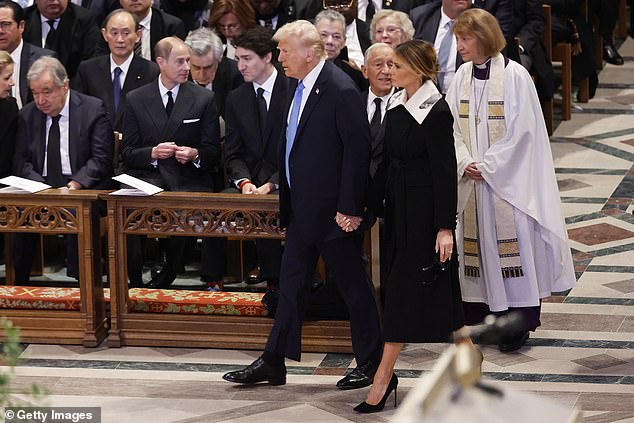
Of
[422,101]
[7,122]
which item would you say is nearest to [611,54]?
[7,122]

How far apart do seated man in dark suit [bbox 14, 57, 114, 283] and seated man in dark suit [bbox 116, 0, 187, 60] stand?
129 centimetres

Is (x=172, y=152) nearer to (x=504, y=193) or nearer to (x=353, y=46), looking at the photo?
(x=353, y=46)

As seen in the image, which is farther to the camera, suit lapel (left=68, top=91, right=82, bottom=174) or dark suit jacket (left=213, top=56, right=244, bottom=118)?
dark suit jacket (left=213, top=56, right=244, bottom=118)

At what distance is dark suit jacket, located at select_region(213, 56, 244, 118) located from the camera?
7609mm

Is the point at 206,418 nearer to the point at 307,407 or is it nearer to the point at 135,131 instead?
the point at 307,407

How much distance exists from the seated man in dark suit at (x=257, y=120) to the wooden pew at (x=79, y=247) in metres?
0.87

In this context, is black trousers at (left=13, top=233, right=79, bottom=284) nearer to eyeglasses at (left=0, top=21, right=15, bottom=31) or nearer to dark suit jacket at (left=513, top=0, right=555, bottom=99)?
eyeglasses at (left=0, top=21, right=15, bottom=31)

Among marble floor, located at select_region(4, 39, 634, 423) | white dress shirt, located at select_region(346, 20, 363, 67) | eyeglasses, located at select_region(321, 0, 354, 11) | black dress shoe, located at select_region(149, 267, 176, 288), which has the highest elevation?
eyeglasses, located at select_region(321, 0, 354, 11)

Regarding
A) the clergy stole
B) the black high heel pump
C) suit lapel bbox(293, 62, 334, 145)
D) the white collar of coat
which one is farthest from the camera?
the clergy stole

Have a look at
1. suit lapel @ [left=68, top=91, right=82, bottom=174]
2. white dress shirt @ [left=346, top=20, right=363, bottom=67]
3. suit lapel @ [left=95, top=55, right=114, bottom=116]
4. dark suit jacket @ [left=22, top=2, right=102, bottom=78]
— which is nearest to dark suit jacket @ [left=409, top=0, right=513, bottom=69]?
white dress shirt @ [left=346, top=20, right=363, bottom=67]

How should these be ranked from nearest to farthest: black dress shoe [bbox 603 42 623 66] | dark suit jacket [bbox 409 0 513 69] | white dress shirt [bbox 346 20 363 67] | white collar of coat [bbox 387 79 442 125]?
1. white collar of coat [bbox 387 79 442 125]
2. dark suit jacket [bbox 409 0 513 69]
3. white dress shirt [bbox 346 20 363 67]
4. black dress shoe [bbox 603 42 623 66]

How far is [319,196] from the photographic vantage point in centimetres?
555

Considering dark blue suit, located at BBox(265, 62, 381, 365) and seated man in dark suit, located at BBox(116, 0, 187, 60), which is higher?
seated man in dark suit, located at BBox(116, 0, 187, 60)

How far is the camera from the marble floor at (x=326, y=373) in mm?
5477
